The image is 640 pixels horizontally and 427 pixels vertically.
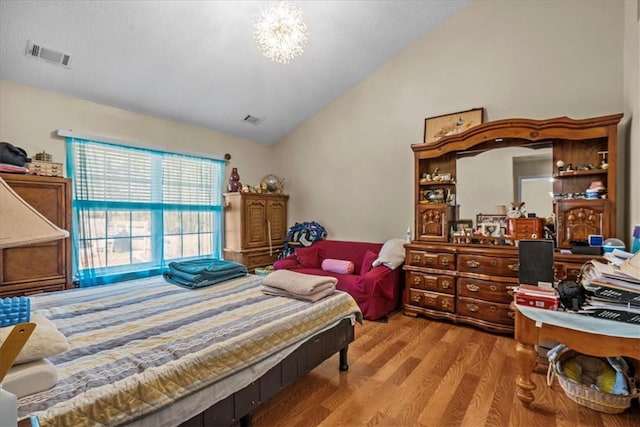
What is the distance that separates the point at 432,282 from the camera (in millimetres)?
3293

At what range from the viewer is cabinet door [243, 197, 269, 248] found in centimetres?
440

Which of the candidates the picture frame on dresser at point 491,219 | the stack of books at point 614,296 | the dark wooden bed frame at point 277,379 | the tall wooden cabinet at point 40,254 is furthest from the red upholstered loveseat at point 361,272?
the tall wooden cabinet at point 40,254

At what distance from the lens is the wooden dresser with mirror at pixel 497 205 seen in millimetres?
2697

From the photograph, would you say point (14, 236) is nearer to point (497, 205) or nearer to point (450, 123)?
point (497, 205)

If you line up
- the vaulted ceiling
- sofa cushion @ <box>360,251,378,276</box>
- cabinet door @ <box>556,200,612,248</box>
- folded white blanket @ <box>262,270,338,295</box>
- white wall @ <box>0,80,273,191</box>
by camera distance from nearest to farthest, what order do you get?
folded white blanket @ <box>262,270,338,295</box> → the vaulted ceiling → cabinet door @ <box>556,200,612,248</box> → white wall @ <box>0,80,273,191</box> → sofa cushion @ <box>360,251,378,276</box>

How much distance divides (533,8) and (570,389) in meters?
3.50

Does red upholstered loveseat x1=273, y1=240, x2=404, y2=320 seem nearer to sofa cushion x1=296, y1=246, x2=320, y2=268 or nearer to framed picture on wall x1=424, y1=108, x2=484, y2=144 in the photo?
sofa cushion x1=296, y1=246, x2=320, y2=268

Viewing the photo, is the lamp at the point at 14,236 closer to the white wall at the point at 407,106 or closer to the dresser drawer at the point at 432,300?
the white wall at the point at 407,106

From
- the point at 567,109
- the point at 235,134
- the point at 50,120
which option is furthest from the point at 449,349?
the point at 50,120

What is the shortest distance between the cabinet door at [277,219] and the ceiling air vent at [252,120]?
1.18m

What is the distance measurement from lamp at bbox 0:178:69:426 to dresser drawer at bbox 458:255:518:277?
10.5ft

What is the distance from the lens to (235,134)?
4.68 m

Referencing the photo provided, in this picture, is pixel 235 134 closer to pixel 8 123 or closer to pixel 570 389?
pixel 8 123

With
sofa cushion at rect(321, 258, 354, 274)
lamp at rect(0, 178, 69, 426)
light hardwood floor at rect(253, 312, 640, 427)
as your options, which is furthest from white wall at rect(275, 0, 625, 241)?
lamp at rect(0, 178, 69, 426)
